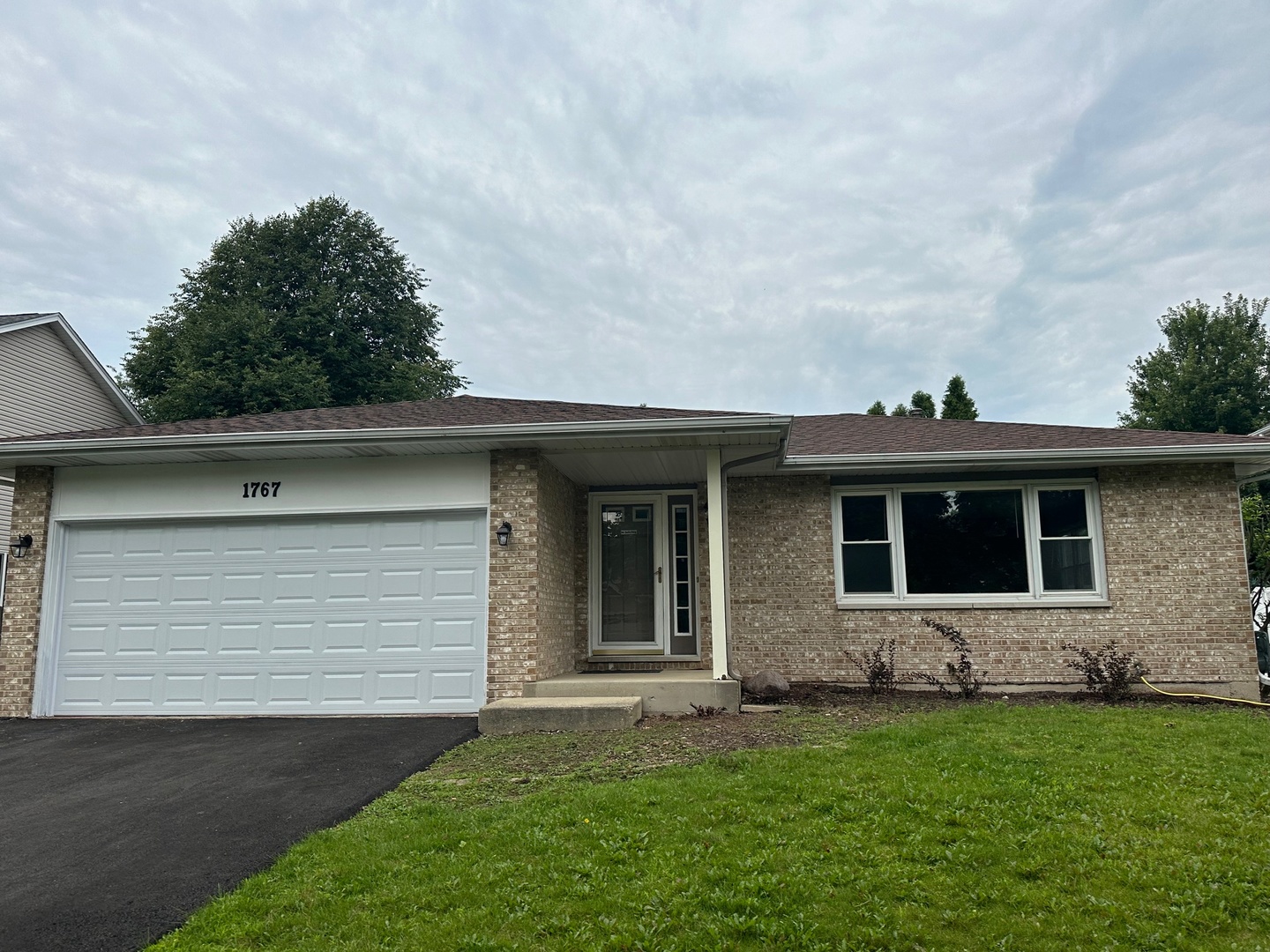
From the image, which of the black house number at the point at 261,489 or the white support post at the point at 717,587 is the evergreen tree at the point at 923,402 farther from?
the black house number at the point at 261,489

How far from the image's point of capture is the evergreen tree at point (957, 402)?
67.6 feet

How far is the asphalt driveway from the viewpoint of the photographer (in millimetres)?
3783

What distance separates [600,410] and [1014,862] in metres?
6.58

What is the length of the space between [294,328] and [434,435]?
22.5 meters

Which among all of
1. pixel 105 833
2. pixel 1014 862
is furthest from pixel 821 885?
pixel 105 833

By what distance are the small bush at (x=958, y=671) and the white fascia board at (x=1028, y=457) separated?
1956 mm

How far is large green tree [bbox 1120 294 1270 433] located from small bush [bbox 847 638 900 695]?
27051mm

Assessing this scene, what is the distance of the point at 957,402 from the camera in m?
20.7

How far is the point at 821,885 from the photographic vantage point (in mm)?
3775

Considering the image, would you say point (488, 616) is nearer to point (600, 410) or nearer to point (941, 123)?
point (600, 410)

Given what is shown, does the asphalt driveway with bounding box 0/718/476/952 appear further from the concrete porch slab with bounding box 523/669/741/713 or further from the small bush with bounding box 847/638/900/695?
the small bush with bounding box 847/638/900/695

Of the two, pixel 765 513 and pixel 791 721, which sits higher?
pixel 765 513

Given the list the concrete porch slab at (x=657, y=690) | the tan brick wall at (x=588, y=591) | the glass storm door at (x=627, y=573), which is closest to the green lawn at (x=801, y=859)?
the concrete porch slab at (x=657, y=690)

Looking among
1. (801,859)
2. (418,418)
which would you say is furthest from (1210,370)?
(801,859)
